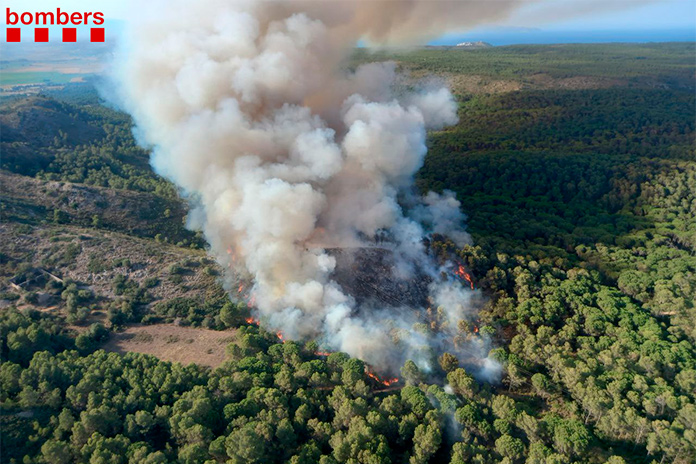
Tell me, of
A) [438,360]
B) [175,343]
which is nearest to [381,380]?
[438,360]

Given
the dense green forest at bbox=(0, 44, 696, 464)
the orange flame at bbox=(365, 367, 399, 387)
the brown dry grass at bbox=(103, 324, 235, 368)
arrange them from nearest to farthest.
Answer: the dense green forest at bbox=(0, 44, 696, 464)
the orange flame at bbox=(365, 367, 399, 387)
the brown dry grass at bbox=(103, 324, 235, 368)

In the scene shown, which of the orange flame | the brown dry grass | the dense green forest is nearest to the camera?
the dense green forest

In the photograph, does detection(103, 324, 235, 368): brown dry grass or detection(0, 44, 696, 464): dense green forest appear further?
detection(103, 324, 235, 368): brown dry grass

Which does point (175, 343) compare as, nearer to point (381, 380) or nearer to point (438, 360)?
point (381, 380)

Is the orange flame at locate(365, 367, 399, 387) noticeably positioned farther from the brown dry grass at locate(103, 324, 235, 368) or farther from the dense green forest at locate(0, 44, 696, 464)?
the brown dry grass at locate(103, 324, 235, 368)

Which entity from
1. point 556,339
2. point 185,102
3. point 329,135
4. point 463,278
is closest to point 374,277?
point 463,278

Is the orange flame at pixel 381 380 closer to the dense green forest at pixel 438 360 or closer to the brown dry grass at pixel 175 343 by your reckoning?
the dense green forest at pixel 438 360

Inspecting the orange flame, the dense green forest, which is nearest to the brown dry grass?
the dense green forest

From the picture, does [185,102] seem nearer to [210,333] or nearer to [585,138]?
[210,333]
